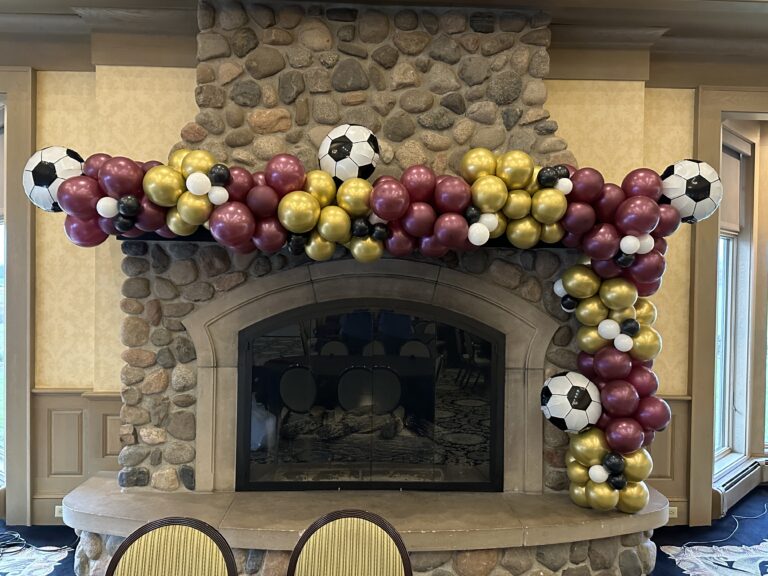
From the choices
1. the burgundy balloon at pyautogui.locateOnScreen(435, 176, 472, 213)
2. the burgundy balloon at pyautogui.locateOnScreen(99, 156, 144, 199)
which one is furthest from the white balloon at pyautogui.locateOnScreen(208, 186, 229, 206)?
the burgundy balloon at pyautogui.locateOnScreen(435, 176, 472, 213)

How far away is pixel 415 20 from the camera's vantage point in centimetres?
289

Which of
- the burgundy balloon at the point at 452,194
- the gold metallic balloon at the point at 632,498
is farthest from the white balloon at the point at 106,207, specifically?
the gold metallic balloon at the point at 632,498

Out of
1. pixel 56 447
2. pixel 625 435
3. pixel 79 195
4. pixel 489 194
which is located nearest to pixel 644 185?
pixel 489 194

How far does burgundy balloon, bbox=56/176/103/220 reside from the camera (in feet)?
7.65

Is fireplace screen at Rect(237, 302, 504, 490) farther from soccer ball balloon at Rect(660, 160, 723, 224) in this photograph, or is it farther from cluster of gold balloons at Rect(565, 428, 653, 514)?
soccer ball balloon at Rect(660, 160, 723, 224)

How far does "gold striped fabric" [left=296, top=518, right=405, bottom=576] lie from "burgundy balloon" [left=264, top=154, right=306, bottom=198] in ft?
4.67

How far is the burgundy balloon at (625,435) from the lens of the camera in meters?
2.62

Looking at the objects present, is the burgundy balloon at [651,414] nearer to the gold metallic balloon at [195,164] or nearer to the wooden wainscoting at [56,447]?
the gold metallic balloon at [195,164]

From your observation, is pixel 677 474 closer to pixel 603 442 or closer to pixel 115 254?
pixel 603 442

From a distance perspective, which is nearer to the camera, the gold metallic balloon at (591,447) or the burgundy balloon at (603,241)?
the burgundy balloon at (603,241)

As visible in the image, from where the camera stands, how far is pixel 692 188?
2.53 m

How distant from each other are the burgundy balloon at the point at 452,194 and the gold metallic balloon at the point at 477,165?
5.2 inches

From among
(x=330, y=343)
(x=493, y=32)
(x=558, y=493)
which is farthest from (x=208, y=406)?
(x=493, y=32)

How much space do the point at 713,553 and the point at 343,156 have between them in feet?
10.6
